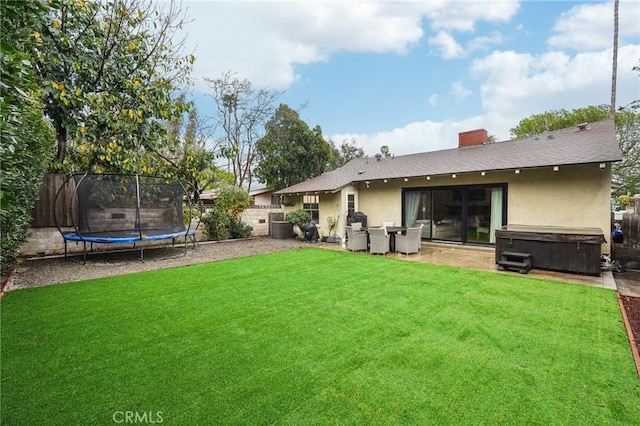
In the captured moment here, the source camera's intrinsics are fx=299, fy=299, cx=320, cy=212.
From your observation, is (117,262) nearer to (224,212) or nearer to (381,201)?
Answer: (224,212)

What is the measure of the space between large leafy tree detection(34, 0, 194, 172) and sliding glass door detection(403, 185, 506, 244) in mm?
8679

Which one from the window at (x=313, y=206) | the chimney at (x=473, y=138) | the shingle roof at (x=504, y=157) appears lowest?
the window at (x=313, y=206)

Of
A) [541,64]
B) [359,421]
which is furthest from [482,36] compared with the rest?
[359,421]

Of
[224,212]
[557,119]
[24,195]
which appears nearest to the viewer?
[24,195]

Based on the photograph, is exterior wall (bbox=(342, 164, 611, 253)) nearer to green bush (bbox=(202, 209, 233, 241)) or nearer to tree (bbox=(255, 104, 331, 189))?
green bush (bbox=(202, 209, 233, 241))

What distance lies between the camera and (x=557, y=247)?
20.6ft

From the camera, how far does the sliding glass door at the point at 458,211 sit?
9484mm

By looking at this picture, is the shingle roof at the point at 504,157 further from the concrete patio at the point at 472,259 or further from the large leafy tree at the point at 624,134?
the large leafy tree at the point at 624,134

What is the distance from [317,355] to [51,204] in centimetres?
945

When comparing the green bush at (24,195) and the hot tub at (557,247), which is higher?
the green bush at (24,195)

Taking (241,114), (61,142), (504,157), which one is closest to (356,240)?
(504,157)

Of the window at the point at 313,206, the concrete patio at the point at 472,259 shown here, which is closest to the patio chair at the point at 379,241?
the concrete patio at the point at 472,259

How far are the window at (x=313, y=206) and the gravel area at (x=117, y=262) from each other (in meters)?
3.01

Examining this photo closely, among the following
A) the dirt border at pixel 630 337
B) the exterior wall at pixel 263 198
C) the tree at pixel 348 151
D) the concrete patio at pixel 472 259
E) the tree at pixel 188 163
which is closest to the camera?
the dirt border at pixel 630 337
